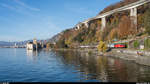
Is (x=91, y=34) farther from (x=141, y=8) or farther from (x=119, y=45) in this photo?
(x=119, y=45)

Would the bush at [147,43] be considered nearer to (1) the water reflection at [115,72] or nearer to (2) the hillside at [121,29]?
(2) the hillside at [121,29]

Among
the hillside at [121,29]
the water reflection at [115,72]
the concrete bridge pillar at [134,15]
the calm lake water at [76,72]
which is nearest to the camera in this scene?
the water reflection at [115,72]

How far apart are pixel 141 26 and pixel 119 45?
22281mm

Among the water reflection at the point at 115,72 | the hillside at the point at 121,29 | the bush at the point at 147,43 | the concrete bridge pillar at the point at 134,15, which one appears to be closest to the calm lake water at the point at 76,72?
the water reflection at the point at 115,72

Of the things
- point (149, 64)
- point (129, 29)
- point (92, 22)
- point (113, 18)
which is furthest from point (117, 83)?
point (92, 22)

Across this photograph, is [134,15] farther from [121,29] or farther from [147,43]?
[147,43]

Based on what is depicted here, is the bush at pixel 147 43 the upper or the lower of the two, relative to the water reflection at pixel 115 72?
upper

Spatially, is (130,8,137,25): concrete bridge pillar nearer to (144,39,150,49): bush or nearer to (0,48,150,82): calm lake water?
(144,39,150,49): bush

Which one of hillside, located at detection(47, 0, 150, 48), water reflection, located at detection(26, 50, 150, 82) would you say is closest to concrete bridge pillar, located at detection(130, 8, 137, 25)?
hillside, located at detection(47, 0, 150, 48)

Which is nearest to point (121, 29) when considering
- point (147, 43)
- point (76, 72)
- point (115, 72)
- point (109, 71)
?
point (147, 43)

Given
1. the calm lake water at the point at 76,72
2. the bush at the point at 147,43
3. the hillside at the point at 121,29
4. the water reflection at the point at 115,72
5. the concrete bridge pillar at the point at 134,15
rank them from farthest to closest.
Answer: the concrete bridge pillar at the point at 134,15 → the hillside at the point at 121,29 → the bush at the point at 147,43 → the calm lake water at the point at 76,72 → the water reflection at the point at 115,72

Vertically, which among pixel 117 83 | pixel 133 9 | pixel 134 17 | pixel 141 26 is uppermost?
pixel 133 9

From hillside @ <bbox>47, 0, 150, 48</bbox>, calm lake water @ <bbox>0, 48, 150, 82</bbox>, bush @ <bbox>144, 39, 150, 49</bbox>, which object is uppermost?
hillside @ <bbox>47, 0, 150, 48</bbox>

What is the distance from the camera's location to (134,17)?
8169 centimetres
